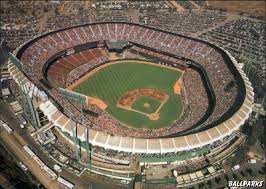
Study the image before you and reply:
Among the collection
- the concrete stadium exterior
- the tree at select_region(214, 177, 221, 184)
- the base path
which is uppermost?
the concrete stadium exterior

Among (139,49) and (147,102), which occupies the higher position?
(139,49)

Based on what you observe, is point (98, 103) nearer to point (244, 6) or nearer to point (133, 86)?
point (133, 86)

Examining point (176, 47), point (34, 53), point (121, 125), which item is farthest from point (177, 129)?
point (34, 53)

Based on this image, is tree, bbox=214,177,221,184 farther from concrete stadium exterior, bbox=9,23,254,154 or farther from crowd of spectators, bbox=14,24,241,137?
crowd of spectators, bbox=14,24,241,137

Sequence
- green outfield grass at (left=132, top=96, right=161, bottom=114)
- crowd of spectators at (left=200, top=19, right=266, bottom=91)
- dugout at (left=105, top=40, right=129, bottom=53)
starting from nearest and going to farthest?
green outfield grass at (left=132, top=96, right=161, bottom=114) < crowd of spectators at (left=200, top=19, right=266, bottom=91) < dugout at (left=105, top=40, right=129, bottom=53)

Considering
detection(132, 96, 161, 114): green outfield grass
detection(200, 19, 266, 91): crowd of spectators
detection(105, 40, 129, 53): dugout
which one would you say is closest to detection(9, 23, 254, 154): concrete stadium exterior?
detection(132, 96, 161, 114): green outfield grass

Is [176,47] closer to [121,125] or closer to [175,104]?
[175,104]

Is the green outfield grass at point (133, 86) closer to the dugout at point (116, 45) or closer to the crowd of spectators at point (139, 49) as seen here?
the crowd of spectators at point (139, 49)

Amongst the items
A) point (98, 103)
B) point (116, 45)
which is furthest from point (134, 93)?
point (116, 45)
